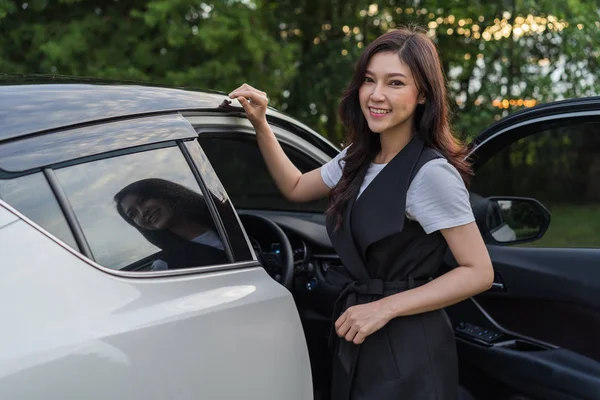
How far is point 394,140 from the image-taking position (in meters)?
2.27

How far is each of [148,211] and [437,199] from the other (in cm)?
79

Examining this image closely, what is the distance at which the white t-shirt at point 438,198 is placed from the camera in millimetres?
2059

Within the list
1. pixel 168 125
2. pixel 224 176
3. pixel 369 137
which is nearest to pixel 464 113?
pixel 224 176

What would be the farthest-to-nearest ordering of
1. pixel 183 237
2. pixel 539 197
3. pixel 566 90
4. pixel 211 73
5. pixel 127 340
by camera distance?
pixel 566 90
pixel 211 73
pixel 539 197
pixel 183 237
pixel 127 340

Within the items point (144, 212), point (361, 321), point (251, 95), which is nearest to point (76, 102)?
point (144, 212)

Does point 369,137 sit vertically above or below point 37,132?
below

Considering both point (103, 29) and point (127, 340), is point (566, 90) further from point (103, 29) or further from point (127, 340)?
point (127, 340)

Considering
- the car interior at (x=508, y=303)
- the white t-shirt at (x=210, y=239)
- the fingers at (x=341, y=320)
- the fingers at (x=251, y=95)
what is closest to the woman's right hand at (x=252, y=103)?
the fingers at (x=251, y=95)

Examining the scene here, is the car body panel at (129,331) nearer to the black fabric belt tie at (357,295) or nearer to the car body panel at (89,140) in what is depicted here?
the car body panel at (89,140)

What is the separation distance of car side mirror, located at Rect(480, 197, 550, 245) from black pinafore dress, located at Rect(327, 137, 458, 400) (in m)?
0.75

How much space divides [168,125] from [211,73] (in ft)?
15.3

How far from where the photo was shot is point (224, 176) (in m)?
3.54

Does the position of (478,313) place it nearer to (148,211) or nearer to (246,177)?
(246,177)

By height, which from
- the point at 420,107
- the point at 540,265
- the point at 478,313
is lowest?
the point at 478,313
